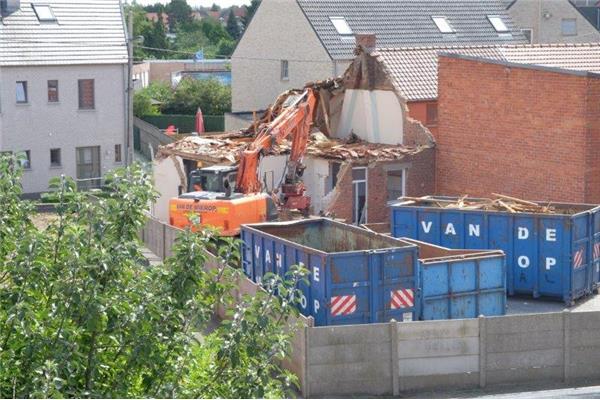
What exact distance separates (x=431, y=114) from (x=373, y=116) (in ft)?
7.09

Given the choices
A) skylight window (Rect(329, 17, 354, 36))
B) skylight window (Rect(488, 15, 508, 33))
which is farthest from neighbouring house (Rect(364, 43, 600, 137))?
skylight window (Rect(488, 15, 508, 33))

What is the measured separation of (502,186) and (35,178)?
19.7 metres

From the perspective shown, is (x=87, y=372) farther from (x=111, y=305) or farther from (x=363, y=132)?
(x=363, y=132)

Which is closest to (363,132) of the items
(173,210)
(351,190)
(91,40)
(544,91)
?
(351,190)

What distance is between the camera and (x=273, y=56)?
171ft

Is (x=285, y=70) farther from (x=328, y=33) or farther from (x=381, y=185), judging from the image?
(x=381, y=185)

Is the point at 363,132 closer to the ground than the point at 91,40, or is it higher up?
closer to the ground

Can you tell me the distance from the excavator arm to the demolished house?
54 cm

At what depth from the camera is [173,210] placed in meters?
31.6

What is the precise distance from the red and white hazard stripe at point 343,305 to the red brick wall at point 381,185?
45.8ft

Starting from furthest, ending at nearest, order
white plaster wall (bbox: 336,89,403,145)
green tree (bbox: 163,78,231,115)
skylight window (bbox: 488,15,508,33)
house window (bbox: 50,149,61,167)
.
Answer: green tree (bbox: 163,78,231,115) < skylight window (bbox: 488,15,508,33) < house window (bbox: 50,149,61,167) < white plaster wall (bbox: 336,89,403,145)

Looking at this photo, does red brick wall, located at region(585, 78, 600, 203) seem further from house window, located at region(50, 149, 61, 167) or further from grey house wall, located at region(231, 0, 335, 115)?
house window, located at region(50, 149, 61, 167)

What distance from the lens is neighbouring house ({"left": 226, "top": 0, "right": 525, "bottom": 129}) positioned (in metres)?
48.8

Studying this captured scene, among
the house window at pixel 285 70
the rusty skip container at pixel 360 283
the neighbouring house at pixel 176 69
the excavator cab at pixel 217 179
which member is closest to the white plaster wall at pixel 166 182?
the excavator cab at pixel 217 179
